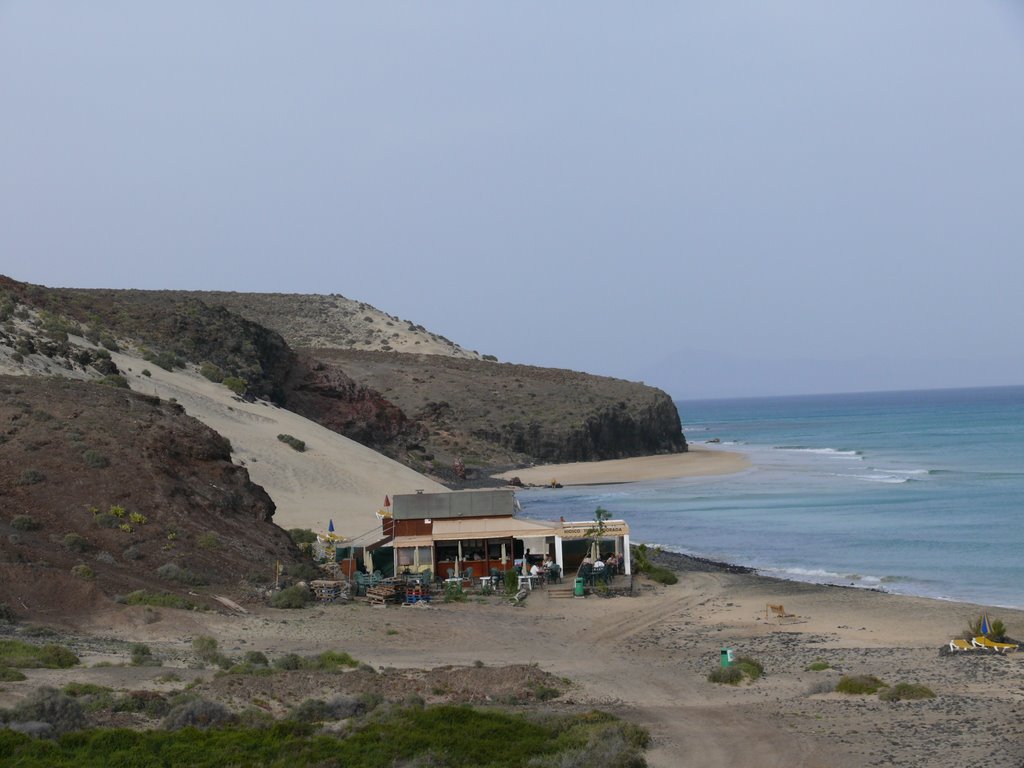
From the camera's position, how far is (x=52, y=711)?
39.8 ft

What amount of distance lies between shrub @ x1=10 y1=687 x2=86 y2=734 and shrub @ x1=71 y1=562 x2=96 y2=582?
8291 mm

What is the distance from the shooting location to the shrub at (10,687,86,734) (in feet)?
39.4

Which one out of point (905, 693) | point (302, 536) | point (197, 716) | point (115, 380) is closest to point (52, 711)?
point (197, 716)

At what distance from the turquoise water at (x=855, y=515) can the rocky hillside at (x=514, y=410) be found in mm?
10482

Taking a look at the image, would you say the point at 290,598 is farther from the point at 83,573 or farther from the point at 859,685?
the point at 859,685

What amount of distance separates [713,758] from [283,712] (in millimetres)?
5481

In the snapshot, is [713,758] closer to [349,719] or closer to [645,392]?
[349,719]

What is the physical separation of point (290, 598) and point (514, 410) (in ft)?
183

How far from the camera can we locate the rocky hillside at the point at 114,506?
2056cm

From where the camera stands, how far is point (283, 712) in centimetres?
1377

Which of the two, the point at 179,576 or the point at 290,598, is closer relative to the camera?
the point at 179,576

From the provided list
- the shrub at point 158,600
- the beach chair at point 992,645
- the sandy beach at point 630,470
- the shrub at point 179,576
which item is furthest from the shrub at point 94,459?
the sandy beach at point 630,470

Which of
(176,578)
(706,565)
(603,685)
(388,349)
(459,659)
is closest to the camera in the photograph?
(603,685)

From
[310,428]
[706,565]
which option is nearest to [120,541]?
[706,565]
